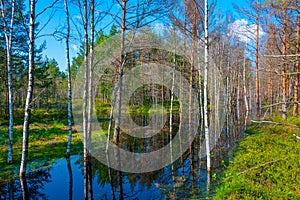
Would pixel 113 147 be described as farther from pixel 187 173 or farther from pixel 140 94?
pixel 140 94

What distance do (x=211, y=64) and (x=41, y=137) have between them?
16.0m

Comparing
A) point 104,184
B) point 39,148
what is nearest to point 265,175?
point 104,184


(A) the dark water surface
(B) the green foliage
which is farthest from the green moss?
(B) the green foliage

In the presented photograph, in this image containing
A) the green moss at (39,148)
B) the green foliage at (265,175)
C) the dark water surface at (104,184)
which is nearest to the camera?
the green foliage at (265,175)

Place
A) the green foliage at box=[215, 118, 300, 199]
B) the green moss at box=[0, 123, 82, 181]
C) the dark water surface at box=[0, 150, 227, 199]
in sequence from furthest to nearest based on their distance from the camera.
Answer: the green moss at box=[0, 123, 82, 181] < the dark water surface at box=[0, 150, 227, 199] < the green foliage at box=[215, 118, 300, 199]

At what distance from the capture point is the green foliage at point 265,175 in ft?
15.5

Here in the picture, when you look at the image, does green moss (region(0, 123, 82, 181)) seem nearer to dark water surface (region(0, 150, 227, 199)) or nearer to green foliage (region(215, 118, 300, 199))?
dark water surface (region(0, 150, 227, 199))

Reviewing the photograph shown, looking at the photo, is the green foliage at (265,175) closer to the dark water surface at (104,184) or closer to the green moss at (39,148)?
the dark water surface at (104,184)

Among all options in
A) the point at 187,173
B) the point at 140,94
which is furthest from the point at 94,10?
the point at 140,94

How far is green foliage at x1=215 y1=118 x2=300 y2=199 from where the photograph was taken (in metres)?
4.72

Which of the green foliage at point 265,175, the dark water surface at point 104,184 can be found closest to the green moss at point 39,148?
the dark water surface at point 104,184

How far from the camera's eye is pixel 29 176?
7547 millimetres

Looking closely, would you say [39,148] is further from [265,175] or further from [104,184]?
[265,175]

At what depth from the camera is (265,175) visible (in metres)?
5.90
